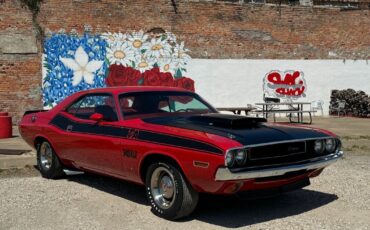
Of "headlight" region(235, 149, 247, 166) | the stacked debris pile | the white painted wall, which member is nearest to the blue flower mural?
the white painted wall

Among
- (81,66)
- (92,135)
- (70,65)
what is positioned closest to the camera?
(92,135)

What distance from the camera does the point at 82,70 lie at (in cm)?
1686

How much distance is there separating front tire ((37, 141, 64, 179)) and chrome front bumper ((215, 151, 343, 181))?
3320 millimetres

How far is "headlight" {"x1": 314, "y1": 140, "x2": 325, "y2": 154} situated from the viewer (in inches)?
222

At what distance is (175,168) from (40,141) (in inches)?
126

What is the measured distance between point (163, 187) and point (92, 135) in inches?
52.6

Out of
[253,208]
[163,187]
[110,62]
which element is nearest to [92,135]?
[163,187]

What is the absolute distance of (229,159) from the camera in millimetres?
4809

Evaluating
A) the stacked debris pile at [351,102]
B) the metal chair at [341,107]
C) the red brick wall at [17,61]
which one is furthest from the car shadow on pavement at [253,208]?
the metal chair at [341,107]

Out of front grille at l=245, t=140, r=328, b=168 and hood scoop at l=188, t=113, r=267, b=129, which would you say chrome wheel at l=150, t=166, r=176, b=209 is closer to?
hood scoop at l=188, t=113, r=267, b=129

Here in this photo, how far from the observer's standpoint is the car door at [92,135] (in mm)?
5996

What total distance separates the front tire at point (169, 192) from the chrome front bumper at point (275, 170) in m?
0.51

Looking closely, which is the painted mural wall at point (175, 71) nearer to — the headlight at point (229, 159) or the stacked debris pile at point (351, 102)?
the stacked debris pile at point (351, 102)

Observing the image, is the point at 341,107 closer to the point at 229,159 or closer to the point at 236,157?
the point at 236,157
